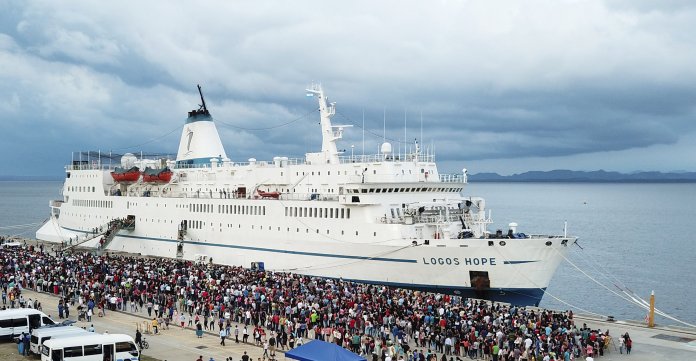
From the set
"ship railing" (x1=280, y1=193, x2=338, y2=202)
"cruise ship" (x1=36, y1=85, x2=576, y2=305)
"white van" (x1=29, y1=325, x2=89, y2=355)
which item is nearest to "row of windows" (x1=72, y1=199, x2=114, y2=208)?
"cruise ship" (x1=36, y1=85, x2=576, y2=305)

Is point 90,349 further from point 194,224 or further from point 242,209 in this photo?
point 194,224

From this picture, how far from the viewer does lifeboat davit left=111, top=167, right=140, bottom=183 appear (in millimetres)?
55375

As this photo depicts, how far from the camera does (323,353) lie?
61.5ft

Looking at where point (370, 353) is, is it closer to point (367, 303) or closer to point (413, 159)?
point (367, 303)

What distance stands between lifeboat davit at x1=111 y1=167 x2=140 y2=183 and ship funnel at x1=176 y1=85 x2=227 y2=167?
3.73 metres

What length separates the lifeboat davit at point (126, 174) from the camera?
182 feet

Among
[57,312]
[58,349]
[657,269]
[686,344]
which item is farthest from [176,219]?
→ [657,269]

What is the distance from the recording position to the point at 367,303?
92.3 feet

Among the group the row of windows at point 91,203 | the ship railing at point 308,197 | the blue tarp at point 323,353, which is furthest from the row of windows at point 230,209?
the blue tarp at point 323,353

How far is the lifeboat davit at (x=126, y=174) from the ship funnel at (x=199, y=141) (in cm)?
373

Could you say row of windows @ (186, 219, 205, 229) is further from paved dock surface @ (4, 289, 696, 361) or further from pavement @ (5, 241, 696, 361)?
paved dock surface @ (4, 289, 696, 361)

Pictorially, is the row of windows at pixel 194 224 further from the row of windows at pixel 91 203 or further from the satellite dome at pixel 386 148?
the satellite dome at pixel 386 148

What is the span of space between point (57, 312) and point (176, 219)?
19410mm

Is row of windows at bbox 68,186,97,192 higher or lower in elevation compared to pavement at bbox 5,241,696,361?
higher
